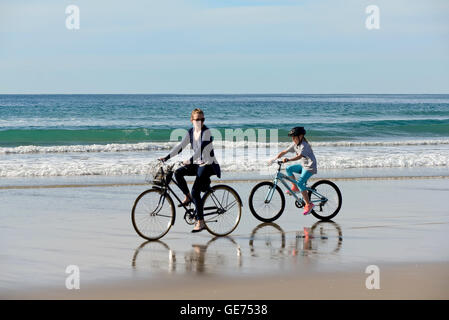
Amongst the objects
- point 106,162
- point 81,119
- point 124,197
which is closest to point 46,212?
point 124,197

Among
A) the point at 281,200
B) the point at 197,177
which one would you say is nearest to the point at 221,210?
the point at 197,177

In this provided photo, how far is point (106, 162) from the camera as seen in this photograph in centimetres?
2300

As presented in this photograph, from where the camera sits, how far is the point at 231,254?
9.13m

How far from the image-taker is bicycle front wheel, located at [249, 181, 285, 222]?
1191cm

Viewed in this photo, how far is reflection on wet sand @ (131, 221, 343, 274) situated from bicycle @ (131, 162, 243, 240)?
0.28m

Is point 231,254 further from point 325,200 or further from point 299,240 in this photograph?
point 325,200

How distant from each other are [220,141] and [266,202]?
82.0 feet

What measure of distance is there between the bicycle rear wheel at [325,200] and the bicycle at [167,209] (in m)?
2.07

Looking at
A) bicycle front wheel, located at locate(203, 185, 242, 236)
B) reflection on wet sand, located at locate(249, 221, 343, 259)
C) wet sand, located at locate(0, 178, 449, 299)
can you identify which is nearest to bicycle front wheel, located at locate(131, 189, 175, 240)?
wet sand, located at locate(0, 178, 449, 299)

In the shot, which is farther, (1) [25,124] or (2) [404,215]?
(1) [25,124]

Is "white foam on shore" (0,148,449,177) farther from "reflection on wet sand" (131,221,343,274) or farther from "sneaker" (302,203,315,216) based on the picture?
"reflection on wet sand" (131,221,343,274)

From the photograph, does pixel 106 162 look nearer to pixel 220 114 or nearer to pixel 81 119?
pixel 81 119

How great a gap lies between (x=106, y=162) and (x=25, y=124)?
3173cm
